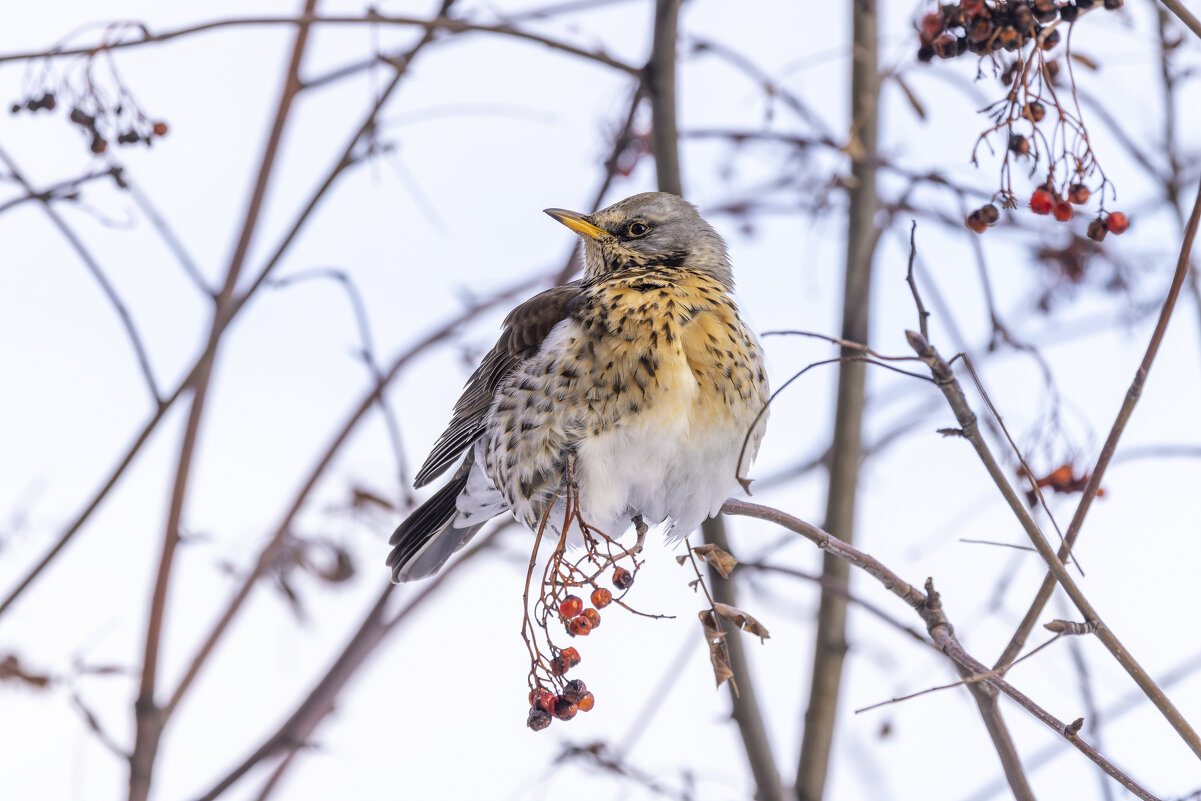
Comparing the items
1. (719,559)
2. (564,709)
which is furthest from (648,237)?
(564,709)

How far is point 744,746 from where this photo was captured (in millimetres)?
3162

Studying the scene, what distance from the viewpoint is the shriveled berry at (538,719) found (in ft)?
6.87

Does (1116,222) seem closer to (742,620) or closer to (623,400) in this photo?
(742,620)

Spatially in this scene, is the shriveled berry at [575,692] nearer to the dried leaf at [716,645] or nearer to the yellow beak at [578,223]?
the dried leaf at [716,645]

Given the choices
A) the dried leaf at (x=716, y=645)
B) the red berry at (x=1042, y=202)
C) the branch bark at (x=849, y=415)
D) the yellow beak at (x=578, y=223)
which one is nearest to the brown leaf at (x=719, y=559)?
the dried leaf at (x=716, y=645)

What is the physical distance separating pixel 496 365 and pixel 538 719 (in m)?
1.41

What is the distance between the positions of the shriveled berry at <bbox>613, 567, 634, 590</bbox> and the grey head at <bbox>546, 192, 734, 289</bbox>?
1.25 meters

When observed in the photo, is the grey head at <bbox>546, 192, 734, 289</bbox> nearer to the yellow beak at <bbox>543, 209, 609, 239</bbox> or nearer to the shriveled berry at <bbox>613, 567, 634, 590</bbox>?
the yellow beak at <bbox>543, 209, 609, 239</bbox>

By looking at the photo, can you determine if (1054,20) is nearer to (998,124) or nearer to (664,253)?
(998,124)

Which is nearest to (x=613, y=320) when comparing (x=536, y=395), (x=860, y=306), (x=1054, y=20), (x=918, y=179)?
(x=536, y=395)

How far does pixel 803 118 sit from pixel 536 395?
1295 millimetres

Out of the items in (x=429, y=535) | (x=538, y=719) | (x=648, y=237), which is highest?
(x=648, y=237)

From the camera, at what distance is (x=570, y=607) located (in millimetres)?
2129

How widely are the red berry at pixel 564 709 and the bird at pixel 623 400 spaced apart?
1.68 ft
